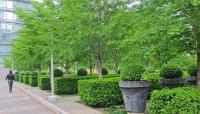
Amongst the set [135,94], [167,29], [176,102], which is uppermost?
[167,29]

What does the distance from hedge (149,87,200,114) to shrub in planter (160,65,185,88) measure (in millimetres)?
6676

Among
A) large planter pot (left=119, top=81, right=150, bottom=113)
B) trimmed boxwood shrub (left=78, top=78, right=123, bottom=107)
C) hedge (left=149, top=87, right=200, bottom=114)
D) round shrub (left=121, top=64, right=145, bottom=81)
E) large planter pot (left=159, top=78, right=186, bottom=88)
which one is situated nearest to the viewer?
hedge (left=149, top=87, right=200, bottom=114)

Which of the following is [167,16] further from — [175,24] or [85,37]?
[85,37]

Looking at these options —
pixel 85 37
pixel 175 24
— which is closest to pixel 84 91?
pixel 85 37

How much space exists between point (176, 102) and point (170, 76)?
7.93 metres

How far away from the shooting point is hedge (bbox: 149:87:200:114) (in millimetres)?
8148

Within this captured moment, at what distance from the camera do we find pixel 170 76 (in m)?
16.2

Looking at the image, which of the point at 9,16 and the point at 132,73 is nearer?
the point at 132,73

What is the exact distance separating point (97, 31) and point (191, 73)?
5.96 m

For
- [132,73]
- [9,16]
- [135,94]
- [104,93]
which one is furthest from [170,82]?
[9,16]

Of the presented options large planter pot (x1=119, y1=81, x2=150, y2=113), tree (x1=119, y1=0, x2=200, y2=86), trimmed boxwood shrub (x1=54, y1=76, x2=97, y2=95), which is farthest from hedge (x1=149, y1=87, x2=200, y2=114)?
trimmed boxwood shrub (x1=54, y1=76, x2=97, y2=95)

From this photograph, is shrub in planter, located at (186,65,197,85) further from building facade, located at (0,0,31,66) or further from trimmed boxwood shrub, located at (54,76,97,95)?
building facade, located at (0,0,31,66)

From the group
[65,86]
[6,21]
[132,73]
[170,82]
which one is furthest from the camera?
[6,21]

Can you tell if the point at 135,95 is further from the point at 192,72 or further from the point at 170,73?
the point at 192,72
